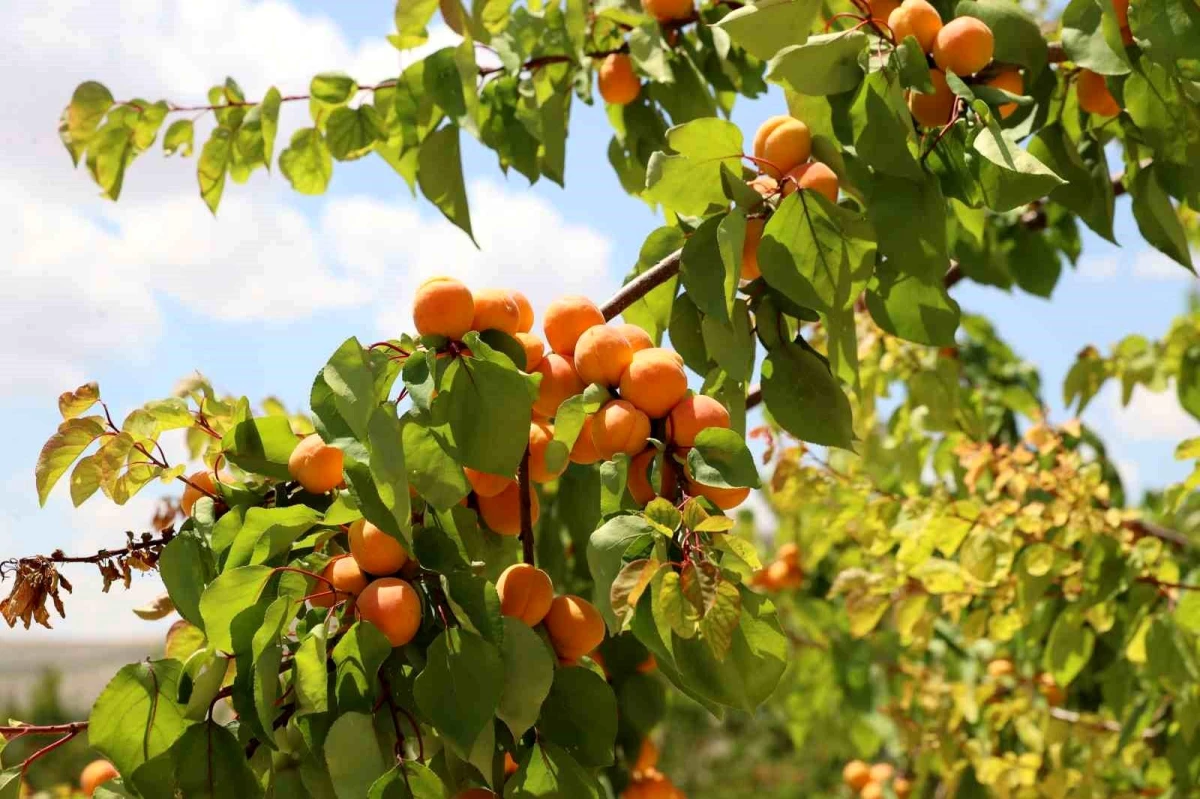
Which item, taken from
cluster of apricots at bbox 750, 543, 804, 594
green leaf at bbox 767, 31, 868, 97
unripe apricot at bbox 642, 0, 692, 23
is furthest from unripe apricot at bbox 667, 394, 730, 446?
cluster of apricots at bbox 750, 543, 804, 594

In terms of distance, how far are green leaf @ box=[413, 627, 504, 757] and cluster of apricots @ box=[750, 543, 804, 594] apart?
1652 mm

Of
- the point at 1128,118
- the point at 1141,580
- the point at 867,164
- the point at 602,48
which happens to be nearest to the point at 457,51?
the point at 602,48

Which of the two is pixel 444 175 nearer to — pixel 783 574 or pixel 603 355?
pixel 603 355

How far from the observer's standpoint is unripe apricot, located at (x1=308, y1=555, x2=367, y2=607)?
598 mm

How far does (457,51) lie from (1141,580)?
3.16 ft

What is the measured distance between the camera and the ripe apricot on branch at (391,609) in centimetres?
58

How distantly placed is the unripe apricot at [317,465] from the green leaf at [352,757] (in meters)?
0.14

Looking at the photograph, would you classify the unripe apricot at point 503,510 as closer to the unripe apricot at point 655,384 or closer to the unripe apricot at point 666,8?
the unripe apricot at point 655,384

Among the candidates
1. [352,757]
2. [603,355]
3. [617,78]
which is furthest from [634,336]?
[617,78]

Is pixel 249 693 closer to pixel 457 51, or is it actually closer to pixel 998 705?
pixel 457 51

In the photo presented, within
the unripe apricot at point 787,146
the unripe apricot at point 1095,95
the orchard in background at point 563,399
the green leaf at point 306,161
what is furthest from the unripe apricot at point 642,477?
the green leaf at point 306,161

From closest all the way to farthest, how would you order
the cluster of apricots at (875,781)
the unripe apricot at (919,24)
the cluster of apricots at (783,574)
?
1. the unripe apricot at (919,24)
2. the cluster of apricots at (875,781)
3. the cluster of apricots at (783,574)

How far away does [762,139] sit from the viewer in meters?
0.75

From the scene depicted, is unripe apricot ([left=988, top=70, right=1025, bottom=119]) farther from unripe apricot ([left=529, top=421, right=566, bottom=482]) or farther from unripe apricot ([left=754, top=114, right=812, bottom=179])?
unripe apricot ([left=529, top=421, right=566, bottom=482])
